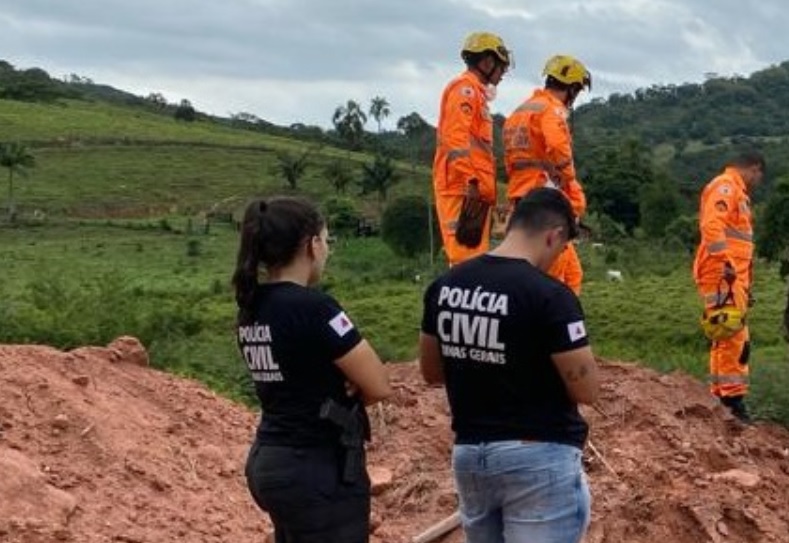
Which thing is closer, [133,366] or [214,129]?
[133,366]

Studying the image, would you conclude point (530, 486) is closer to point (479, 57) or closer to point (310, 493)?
point (310, 493)

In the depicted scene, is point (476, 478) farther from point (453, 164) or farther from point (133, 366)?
point (133, 366)

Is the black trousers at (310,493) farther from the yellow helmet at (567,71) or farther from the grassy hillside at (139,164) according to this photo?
the grassy hillside at (139,164)

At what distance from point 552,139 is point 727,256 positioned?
210 cm

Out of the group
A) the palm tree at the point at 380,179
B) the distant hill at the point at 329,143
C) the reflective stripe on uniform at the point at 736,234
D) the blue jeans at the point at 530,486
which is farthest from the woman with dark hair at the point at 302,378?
the palm tree at the point at 380,179

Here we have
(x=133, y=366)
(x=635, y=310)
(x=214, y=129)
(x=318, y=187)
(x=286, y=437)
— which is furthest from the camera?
(x=214, y=129)

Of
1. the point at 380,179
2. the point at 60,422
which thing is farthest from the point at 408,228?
the point at 60,422

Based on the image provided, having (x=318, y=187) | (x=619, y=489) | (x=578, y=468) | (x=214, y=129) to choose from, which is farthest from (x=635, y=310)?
(x=214, y=129)

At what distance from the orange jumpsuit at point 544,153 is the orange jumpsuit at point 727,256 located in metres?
1.61

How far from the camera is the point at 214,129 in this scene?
10075 cm

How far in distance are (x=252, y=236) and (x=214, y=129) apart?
322ft

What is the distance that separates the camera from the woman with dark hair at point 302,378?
13.0 ft

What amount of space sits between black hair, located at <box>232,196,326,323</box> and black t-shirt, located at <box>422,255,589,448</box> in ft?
1.49

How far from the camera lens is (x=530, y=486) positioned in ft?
13.2
